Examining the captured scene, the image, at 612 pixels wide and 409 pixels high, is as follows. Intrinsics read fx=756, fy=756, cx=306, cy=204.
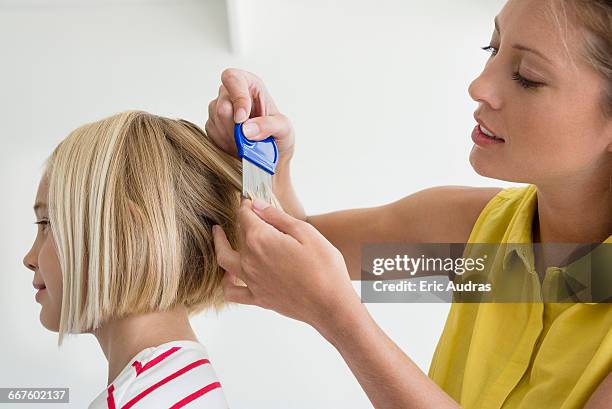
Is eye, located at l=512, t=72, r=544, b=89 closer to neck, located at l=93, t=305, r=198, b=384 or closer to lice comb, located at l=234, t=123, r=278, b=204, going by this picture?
lice comb, located at l=234, t=123, r=278, b=204

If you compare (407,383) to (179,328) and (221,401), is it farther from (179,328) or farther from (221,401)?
(179,328)

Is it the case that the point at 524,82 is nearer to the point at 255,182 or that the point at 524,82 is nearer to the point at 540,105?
the point at 540,105

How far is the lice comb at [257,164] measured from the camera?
96 cm

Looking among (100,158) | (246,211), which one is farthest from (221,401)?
(100,158)

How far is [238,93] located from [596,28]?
0.45 m

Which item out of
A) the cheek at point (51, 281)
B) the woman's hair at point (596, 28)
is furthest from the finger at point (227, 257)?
the woman's hair at point (596, 28)

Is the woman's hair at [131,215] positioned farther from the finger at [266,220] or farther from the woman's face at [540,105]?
the woman's face at [540,105]

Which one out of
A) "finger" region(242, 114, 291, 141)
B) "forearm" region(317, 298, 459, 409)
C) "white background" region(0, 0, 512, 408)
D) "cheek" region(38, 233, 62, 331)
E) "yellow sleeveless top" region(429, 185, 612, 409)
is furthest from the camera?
"white background" region(0, 0, 512, 408)

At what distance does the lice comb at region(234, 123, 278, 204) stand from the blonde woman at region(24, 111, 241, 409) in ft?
0.28

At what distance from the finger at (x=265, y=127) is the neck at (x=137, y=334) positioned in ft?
0.96

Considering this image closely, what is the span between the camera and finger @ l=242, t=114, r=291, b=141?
0.99 metres

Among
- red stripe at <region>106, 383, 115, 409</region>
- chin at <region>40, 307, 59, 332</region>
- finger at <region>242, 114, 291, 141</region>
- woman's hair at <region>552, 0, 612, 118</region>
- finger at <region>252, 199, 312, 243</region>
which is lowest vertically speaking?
red stripe at <region>106, 383, 115, 409</region>

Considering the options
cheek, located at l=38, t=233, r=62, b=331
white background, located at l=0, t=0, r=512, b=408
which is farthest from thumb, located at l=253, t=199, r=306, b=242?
white background, located at l=0, t=0, r=512, b=408

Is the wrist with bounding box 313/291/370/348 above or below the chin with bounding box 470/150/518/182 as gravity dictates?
below
